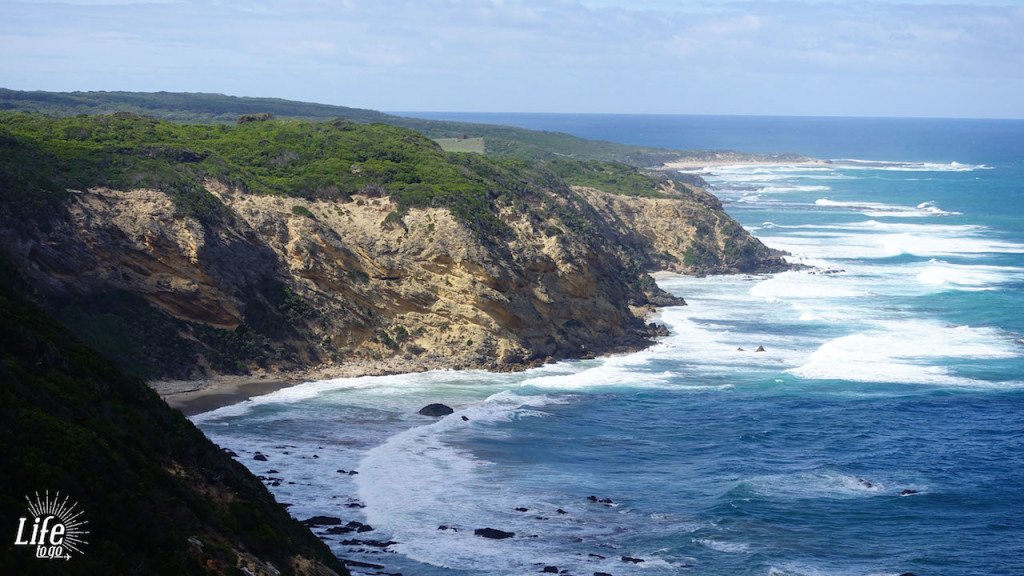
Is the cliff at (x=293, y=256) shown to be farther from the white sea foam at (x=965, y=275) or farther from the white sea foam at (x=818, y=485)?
the white sea foam at (x=965, y=275)

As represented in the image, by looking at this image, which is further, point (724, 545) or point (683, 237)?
point (683, 237)

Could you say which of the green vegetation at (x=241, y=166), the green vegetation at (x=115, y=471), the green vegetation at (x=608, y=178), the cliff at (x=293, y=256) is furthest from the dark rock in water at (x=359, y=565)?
the green vegetation at (x=608, y=178)

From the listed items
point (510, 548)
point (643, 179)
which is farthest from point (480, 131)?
point (510, 548)

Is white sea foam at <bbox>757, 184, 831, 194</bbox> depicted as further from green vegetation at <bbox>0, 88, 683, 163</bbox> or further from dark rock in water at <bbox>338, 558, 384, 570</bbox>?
dark rock in water at <bbox>338, 558, 384, 570</bbox>

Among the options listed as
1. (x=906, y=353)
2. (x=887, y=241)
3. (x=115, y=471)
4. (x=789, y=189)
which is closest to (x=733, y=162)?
(x=789, y=189)

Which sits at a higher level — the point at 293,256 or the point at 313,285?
the point at 293,256

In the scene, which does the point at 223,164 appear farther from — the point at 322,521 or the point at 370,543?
the point at 370,543
